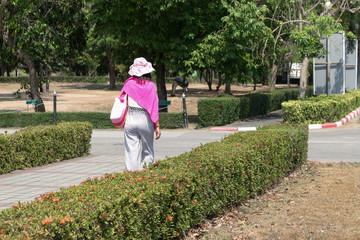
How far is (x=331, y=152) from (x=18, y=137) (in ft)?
23.9

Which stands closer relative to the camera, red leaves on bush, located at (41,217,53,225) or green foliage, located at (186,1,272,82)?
red leaves on bush, located at (41,217,53,225)

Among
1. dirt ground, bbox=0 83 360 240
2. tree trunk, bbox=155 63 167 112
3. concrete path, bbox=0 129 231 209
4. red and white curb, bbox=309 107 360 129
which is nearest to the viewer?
dirt ground, bbox=0 83 360 240

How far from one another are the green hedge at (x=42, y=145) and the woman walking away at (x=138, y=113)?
13.2 ft

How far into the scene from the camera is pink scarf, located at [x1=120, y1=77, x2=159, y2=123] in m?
7.80

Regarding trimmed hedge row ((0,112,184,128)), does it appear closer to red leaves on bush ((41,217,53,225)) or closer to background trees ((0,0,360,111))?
background trees ((0,0,360,111))

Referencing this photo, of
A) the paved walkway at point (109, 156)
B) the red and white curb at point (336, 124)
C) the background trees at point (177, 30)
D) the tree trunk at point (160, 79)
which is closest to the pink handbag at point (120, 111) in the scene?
the paved walkway at point (109, 156)

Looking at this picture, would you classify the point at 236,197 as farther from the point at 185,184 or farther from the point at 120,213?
the point at 120,213

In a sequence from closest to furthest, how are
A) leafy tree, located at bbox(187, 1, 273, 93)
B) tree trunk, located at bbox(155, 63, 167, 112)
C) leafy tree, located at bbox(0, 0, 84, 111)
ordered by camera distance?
leafy tree, located at bbox(187, 1, 273, 93) → leafy tree, located at bbox(0, 0, 84, 111) → tree trunk, located at bbox(155, 63, 167, 112)

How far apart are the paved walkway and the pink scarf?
7.02ft

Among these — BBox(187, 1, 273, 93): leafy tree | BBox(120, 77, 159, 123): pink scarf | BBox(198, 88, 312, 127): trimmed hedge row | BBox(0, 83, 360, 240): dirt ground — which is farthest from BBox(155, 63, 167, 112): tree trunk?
BBox(120, 77, 159, 123): pink scarf

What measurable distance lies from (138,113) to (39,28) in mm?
16181

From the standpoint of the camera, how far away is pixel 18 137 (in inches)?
448

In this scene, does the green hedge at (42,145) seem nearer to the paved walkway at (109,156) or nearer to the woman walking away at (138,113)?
the paved walkway at (109,156)

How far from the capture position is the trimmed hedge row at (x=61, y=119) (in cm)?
2233
